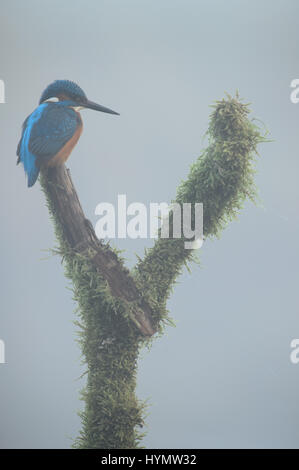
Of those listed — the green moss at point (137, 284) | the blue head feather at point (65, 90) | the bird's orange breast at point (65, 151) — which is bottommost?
the green moss at point (137, 284)

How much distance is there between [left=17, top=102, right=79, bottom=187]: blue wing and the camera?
1.52m

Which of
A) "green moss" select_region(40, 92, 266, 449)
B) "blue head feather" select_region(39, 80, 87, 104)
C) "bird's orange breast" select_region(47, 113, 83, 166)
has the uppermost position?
"blue head feather" select_region(39, 80, 87, 104)

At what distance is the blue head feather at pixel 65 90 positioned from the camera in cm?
157

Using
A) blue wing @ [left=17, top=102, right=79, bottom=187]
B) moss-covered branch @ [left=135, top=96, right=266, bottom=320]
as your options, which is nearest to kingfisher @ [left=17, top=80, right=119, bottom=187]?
blue wing @ [left=17, top=102, right=79, bottom=187]

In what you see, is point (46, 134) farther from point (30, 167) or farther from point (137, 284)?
point (137, 284)

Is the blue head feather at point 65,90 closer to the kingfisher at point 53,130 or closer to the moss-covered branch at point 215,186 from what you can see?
the kingfisher at point 53,130

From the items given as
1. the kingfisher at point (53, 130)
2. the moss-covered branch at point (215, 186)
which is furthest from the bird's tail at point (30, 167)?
the moss-covered branch at point (215, 186)

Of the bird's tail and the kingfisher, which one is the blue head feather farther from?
the bird's tail

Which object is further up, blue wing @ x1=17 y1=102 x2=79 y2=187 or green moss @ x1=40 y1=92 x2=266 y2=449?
blue wing @ x1=17 y1=102 x2=79 y2=187

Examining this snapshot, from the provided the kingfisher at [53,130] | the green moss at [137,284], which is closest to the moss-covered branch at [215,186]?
the green moss at [137,284]

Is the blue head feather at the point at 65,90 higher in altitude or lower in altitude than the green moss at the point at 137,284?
higher
